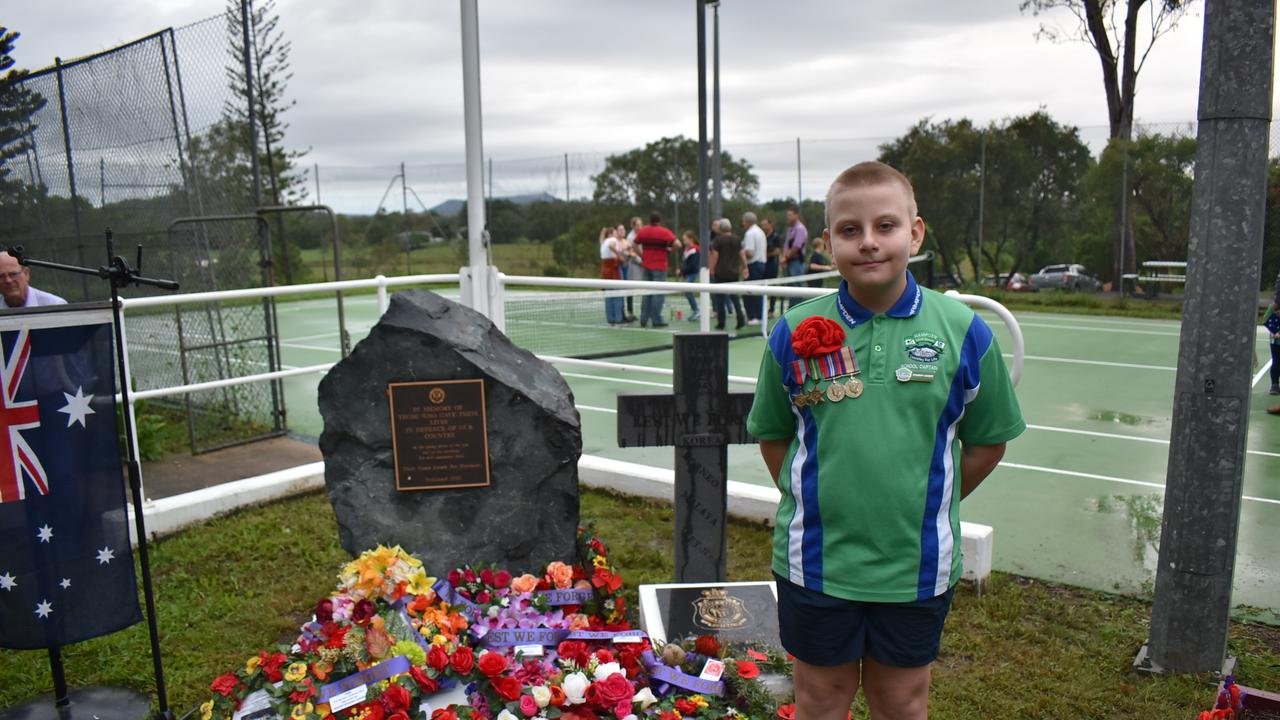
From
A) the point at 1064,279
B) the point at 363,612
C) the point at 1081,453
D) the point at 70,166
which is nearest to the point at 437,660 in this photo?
the point at 363,612

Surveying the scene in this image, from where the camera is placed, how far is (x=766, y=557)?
470 centimetres

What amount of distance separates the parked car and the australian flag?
17.3 meters

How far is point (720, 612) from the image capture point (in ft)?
12.3

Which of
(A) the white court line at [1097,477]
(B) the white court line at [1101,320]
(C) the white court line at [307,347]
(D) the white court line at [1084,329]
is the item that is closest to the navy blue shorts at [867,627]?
(A) the white court line at [1097,477]

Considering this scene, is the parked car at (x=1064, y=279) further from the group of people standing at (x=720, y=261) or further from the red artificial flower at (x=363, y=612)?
the red artificial flower at (x=363, y=612)

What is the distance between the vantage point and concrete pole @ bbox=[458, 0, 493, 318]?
17.8 feet

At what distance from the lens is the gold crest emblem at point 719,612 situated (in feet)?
12.1

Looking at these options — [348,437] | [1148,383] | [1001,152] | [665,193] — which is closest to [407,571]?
[348,437]

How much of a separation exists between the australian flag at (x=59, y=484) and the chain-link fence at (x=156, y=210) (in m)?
3.98

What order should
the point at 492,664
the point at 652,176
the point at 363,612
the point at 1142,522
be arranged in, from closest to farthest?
1. the point at 492,664
2. the point at 363,612
3. the point at 1142,522
4. the point at 652,176

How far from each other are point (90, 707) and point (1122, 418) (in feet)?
24.3

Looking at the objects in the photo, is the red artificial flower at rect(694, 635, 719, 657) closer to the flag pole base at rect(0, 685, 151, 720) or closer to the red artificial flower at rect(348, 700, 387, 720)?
the red artificial flower at rect(348, 700, 387, 720)

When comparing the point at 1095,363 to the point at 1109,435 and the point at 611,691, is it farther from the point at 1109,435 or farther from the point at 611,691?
the point at 611,691

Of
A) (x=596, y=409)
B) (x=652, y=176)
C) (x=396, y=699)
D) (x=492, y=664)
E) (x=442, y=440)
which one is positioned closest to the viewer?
(x=396, y=699)
